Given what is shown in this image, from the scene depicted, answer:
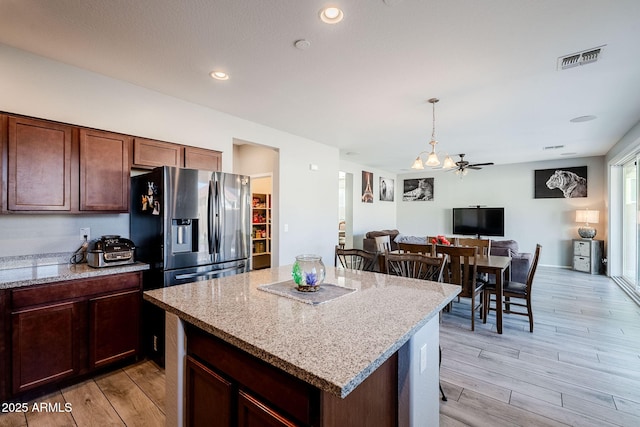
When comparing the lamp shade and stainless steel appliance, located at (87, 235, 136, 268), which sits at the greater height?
the lamp shade

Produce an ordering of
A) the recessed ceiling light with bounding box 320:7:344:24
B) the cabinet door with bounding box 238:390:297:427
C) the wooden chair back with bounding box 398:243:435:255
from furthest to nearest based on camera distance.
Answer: the wooden chair back with bounding box 398:243:435:255
the recessed ceiling light with bounding box 320:7:344:24
the cabinet door with bounding box 238:390:297:427

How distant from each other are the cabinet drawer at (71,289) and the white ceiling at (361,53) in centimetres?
182

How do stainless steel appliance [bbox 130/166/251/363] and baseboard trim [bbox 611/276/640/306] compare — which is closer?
stainless steel appliance [bbox 130/166/251/363]

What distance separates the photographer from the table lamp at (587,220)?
639cm

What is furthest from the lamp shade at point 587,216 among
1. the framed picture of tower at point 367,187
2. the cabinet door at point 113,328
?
the cabinet door at point 113,328

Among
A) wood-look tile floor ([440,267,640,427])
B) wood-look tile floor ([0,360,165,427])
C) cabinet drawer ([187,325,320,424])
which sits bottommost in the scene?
wood-look tile floor ([0,360,165,427])

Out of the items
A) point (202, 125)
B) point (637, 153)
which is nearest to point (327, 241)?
point (202, 125)

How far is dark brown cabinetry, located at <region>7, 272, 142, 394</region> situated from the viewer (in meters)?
2.01

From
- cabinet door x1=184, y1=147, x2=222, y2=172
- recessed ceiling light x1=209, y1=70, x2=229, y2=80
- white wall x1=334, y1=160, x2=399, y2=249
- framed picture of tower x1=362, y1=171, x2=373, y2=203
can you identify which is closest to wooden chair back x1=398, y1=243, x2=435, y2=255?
cabinet door x1=184, y1=147, x2=222, y2=172

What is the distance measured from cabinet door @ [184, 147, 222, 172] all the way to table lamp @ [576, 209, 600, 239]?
302 inches

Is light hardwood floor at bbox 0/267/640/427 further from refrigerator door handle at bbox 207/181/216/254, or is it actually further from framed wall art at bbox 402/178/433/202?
framed wall art at bbox 402/178/433/202

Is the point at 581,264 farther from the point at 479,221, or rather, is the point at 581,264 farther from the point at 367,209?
the point at 367,209

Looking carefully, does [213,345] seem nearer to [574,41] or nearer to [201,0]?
[201,0]

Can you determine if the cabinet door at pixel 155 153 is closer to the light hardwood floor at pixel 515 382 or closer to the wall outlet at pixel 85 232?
the wall outlet at pixel 85 232
